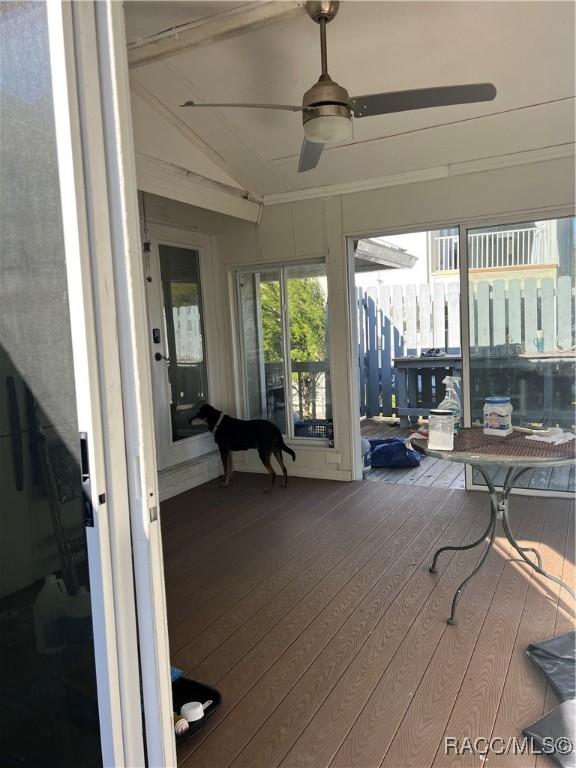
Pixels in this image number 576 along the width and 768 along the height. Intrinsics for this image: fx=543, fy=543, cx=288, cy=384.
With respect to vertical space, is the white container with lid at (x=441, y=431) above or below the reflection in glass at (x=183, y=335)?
below

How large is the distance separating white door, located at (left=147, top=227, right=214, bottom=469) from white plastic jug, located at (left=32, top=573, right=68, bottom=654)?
10.4ft

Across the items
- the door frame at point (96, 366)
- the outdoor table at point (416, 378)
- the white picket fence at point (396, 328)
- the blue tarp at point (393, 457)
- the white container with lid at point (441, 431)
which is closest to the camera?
the door frame at point (96, 366)

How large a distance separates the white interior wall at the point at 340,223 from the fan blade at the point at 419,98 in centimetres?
169

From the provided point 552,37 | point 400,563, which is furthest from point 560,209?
point 400,563

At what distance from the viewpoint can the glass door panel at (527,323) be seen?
13.3 feet

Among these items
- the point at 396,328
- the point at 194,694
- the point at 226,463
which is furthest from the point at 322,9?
the point at 396,328

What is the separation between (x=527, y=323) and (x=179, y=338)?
2.93 metres

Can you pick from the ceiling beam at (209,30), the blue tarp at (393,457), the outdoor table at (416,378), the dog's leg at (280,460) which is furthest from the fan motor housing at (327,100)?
the outdoor table at (416,378)

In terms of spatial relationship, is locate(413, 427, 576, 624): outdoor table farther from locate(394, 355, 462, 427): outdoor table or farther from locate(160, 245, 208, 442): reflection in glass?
locate(394, 355, 462, 427): outdoor table

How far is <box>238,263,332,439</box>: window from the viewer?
5043 millimetres

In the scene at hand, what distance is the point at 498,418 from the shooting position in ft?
9.27

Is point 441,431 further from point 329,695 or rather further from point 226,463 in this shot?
point 226,463

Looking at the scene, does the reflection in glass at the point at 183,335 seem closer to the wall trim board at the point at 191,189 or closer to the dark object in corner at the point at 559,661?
the wall trim board at the point at 191,189

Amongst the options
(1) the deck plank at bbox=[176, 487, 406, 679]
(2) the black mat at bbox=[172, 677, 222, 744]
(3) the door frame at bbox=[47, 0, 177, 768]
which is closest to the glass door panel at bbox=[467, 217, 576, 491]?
→ (1) the deck plank at bbox=[176, 487, 406, 679]
